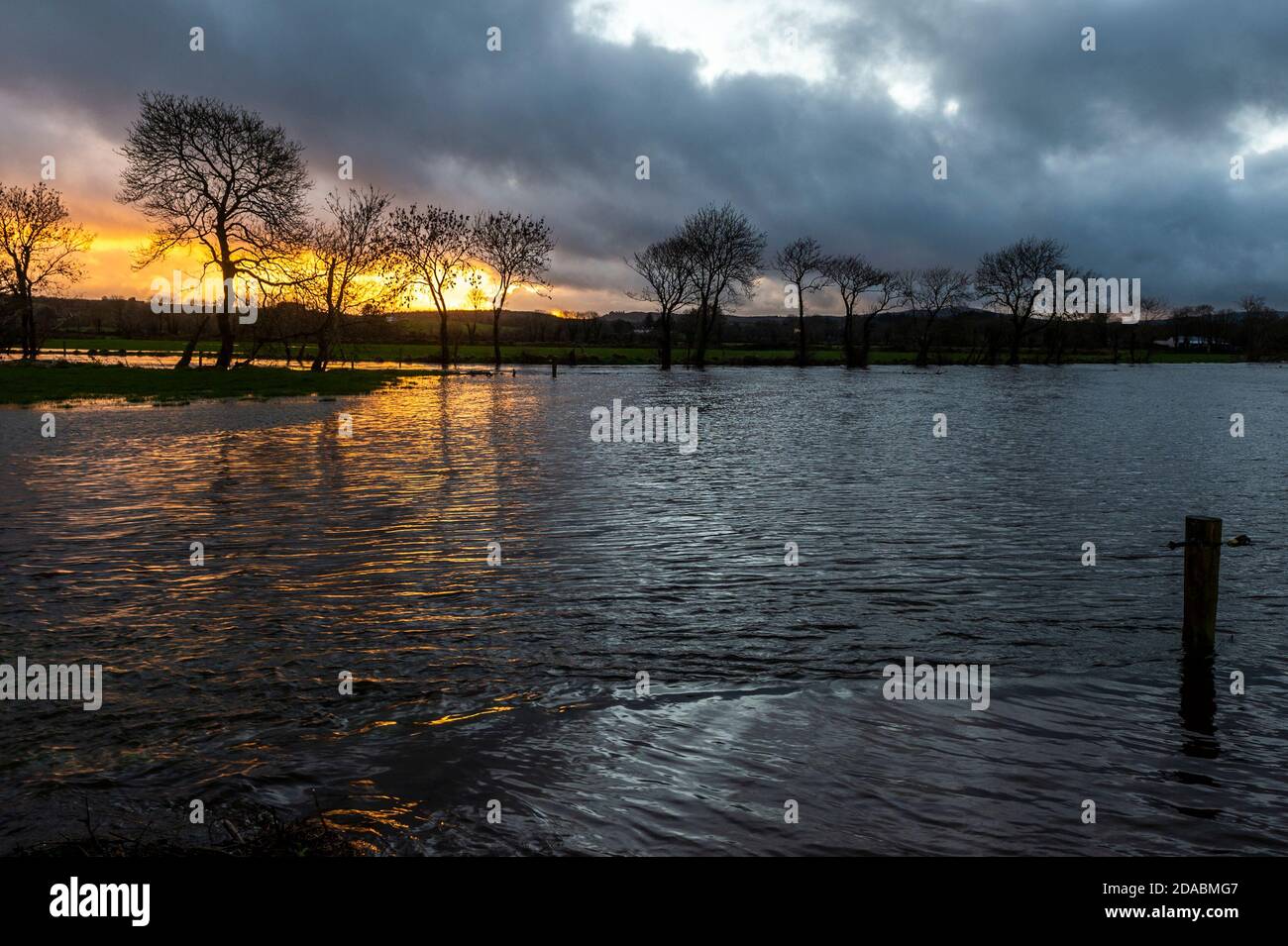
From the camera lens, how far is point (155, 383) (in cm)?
4094

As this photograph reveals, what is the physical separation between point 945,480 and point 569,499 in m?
8.30

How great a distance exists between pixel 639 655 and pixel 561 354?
102751mm

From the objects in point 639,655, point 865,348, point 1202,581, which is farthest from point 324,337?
point 865,348

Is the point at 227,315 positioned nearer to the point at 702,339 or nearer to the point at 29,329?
the point at 29,329

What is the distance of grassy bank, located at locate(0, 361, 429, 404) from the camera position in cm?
3547

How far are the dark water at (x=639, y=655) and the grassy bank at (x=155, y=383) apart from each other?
1730 centimetres

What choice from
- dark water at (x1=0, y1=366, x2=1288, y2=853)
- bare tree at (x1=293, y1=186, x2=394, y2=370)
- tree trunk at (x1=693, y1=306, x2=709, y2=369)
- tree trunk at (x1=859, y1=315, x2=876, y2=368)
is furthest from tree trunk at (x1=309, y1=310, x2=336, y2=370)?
tree trunk at (x1=859, y1=315, x2=876, y2=368)

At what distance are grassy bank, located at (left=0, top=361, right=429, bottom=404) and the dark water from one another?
17300 millimetres

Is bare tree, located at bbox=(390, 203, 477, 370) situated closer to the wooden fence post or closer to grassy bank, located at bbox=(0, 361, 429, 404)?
grassy bank, located at bbox=(0, 361, 429, 404)

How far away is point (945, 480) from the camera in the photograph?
64.9ft

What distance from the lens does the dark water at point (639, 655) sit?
5.72m

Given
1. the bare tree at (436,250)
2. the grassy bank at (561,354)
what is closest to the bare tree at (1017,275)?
the grassy bank at (561,354)

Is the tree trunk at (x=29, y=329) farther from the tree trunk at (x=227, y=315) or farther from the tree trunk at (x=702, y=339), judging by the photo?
the tree trunk at (x=702, y=339)
